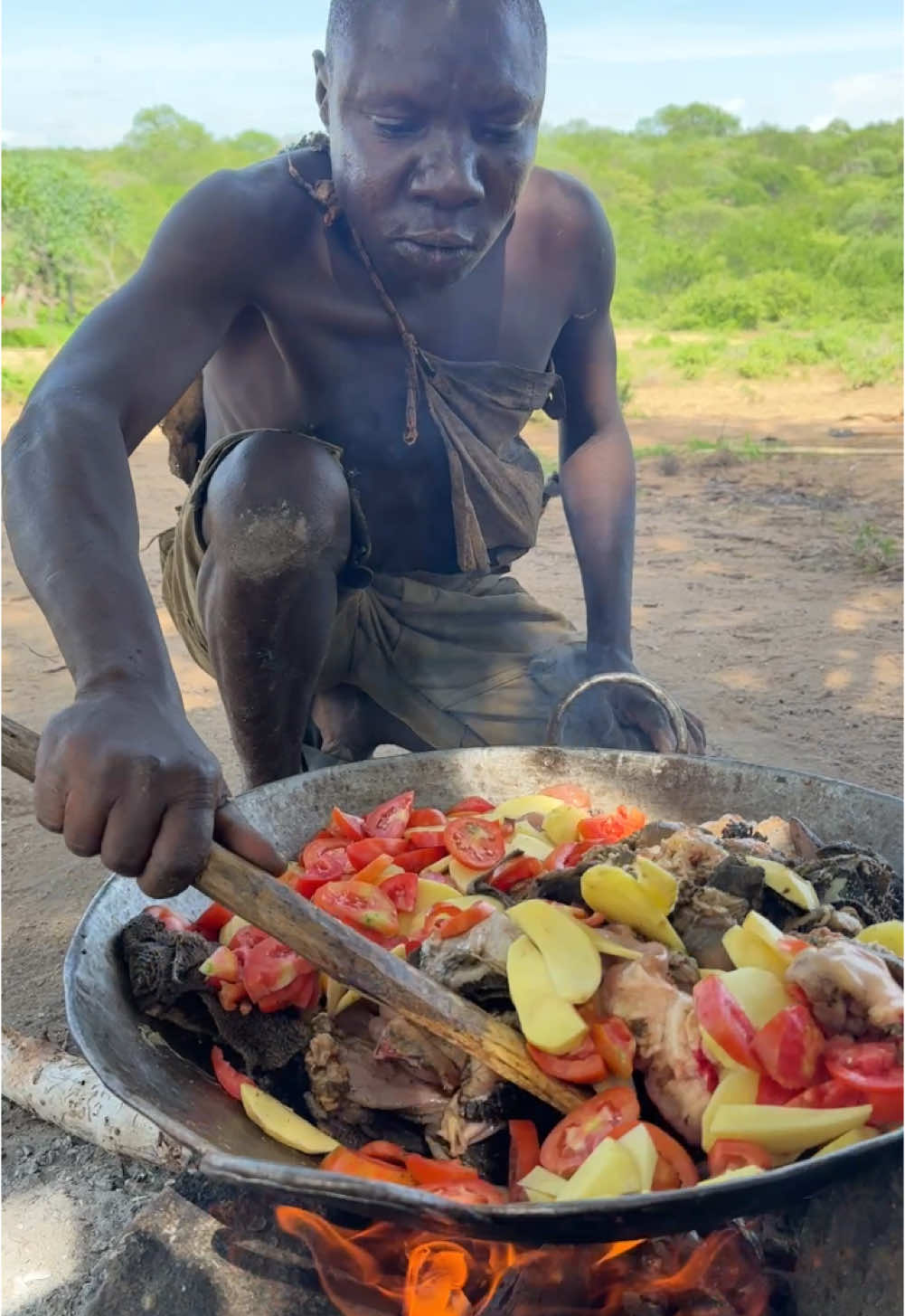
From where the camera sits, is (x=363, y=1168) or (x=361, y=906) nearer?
(x=363, y=1168)

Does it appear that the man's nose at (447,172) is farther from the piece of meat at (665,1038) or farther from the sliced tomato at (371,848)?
the piece of meat at (665,1038)

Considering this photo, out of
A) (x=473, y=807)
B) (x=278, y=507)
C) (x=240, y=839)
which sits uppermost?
(x=278, y=507)

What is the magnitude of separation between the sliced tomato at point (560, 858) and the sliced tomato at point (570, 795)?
321mm

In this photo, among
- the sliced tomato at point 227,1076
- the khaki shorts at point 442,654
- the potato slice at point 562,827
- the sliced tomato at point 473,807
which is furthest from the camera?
the khaki shorts at point 442,654

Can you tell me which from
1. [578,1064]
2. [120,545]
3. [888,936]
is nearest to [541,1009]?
[578,1064]

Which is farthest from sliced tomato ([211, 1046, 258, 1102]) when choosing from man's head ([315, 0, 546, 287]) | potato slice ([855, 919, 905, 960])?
man's head ([315, 0, 546, 287])

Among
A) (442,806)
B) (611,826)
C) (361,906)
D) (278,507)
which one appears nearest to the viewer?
(361,906)

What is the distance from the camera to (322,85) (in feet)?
9.33

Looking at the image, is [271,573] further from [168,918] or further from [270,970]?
[270,970]

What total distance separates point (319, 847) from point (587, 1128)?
83 cm

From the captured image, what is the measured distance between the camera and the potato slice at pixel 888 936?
1.71 metres

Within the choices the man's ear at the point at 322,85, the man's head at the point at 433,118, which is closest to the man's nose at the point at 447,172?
the man's head at the point at 433,118

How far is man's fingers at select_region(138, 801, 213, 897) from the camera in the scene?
1579mm

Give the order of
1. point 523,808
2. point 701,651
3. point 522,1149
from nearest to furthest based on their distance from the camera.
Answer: point 522,1149
point 523,808
point 701,651
